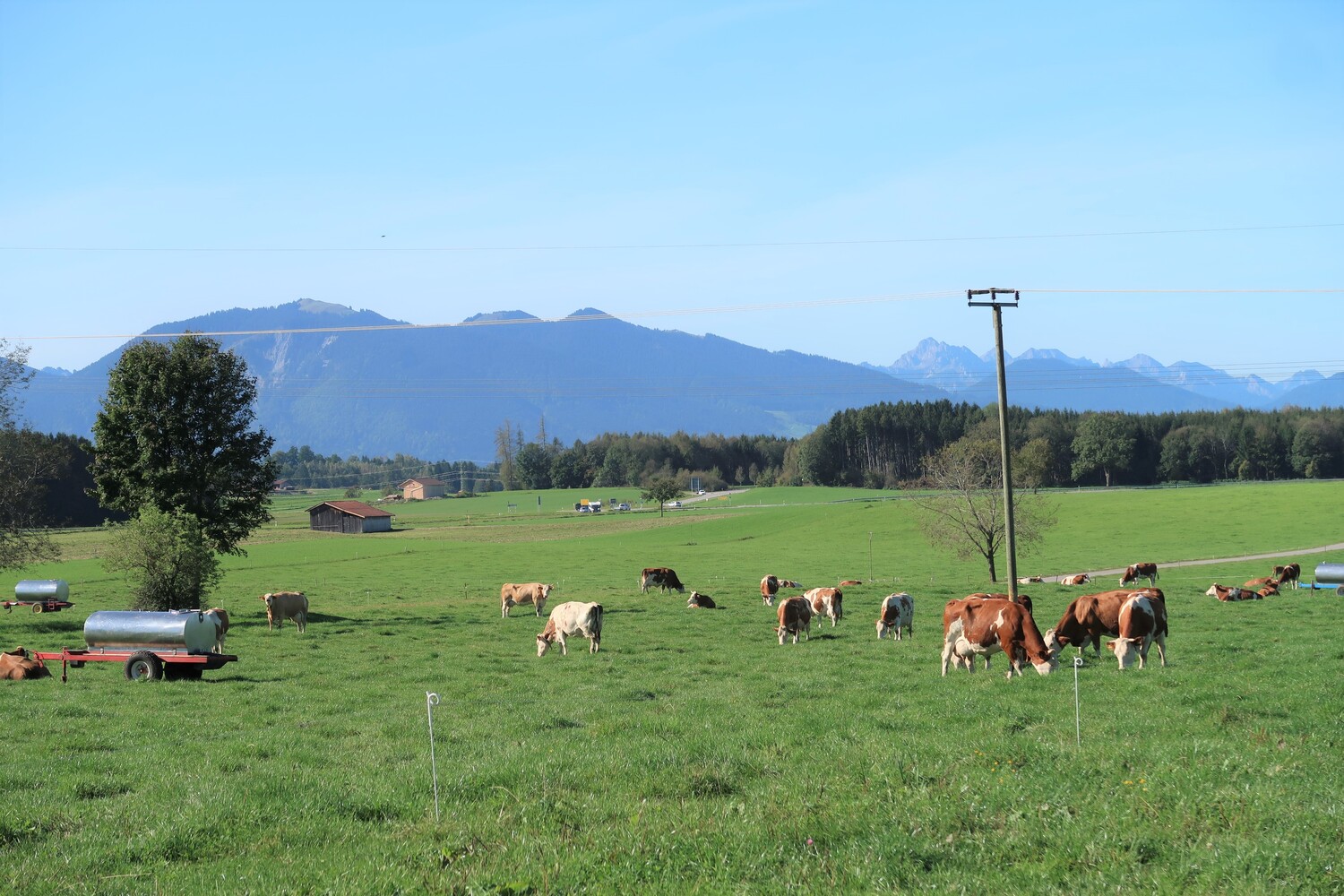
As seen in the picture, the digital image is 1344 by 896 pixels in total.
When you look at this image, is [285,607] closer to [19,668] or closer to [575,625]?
[19,668]

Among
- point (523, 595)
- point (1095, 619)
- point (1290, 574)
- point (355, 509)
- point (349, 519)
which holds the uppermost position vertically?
point (355, 509)

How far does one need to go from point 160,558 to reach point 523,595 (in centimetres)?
1370

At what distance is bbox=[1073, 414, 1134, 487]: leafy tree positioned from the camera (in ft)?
494

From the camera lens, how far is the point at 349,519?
131 m

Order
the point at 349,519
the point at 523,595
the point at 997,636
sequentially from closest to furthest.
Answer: the point at 997,636, the point at 523,595, the point at 349,519

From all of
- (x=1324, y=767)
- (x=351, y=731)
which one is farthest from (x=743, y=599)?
(x=1324, y=767)

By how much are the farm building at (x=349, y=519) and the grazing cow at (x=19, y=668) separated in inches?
4111

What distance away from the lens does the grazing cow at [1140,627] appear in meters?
21.1

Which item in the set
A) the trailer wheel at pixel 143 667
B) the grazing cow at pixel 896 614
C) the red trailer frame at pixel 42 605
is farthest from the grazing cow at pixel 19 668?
the grazing cow at pixel 896 614

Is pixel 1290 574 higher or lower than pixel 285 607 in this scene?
lower

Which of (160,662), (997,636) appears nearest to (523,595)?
(160,662)

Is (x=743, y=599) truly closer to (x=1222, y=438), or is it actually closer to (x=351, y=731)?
(x=351, y=731)

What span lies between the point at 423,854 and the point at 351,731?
750 cm

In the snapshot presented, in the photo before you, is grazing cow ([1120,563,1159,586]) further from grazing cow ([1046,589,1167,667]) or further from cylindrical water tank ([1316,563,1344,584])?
grazing cow ([1046,589,1167,667])
